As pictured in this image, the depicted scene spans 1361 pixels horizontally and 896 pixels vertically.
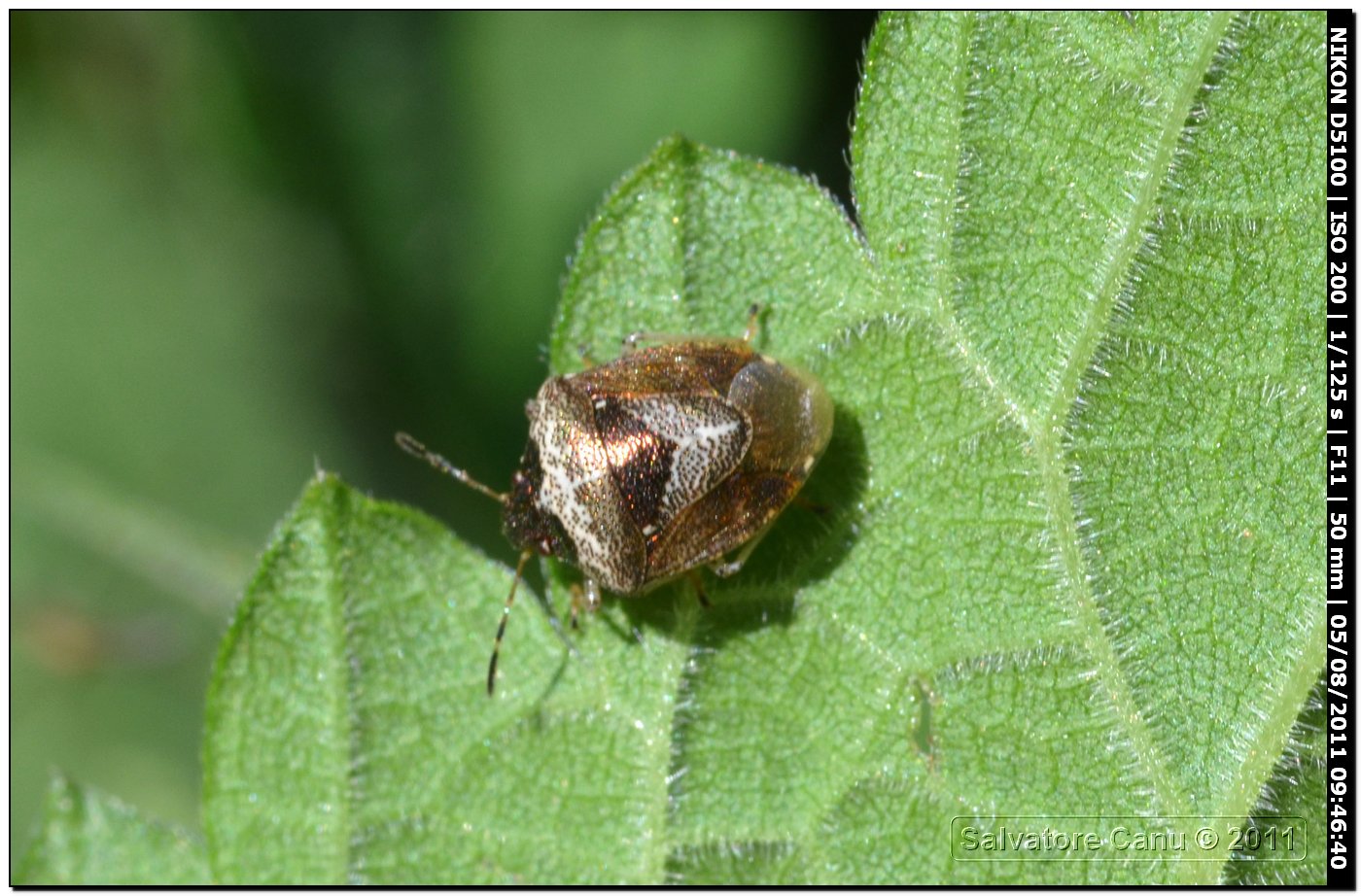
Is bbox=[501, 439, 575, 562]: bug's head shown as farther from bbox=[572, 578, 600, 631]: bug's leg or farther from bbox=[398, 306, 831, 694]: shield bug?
bbox=[572, 578, 600, 631]: bug's leg

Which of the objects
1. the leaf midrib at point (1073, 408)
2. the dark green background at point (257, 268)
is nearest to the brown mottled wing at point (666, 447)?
the leaf midrib at point (1073, 408)

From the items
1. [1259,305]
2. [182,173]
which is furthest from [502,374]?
[1259,305]

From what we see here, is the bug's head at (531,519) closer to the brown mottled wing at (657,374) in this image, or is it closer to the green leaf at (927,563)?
the green leaf at (927,563)

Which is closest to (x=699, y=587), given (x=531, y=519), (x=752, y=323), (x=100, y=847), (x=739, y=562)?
(x=739, y=562)

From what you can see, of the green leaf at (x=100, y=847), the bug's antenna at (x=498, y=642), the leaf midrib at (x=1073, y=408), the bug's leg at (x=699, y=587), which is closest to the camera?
the leaf midrib at (x=1073, y=408)

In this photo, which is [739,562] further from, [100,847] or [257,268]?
[257,268]

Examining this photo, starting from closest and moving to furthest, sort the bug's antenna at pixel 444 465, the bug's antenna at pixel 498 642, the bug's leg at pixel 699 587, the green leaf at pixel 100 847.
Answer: the bug's antenna at pixel 498 642, the bug's leg at pixel 699 587, the green leaf at pixel 100 847, the bug's antenna at pixel 444 465

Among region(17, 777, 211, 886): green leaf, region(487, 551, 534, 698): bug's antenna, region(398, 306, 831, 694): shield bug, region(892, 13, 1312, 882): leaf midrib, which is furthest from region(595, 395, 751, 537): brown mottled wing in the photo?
region(17, 777, 211, 886): green leaf
